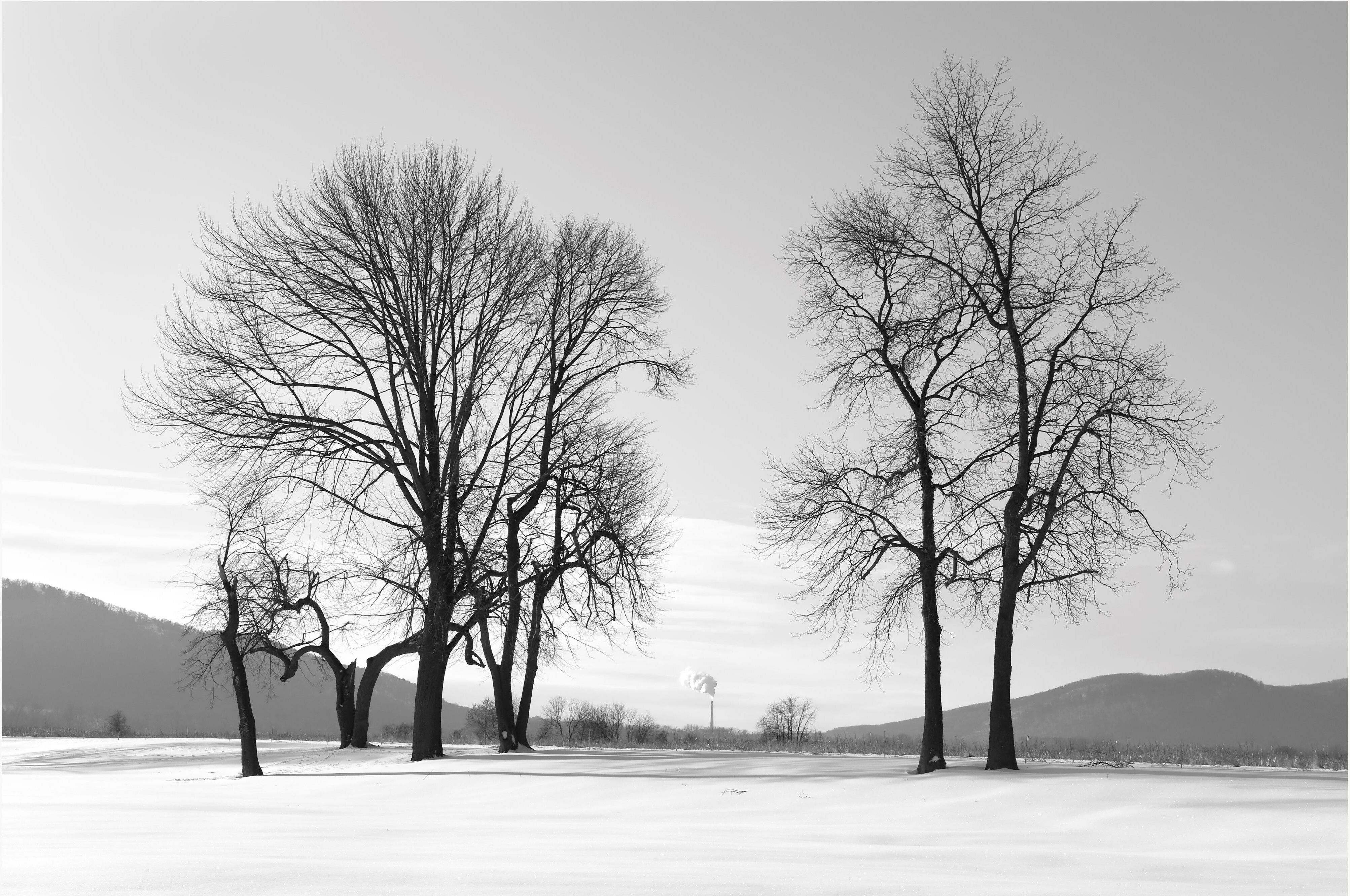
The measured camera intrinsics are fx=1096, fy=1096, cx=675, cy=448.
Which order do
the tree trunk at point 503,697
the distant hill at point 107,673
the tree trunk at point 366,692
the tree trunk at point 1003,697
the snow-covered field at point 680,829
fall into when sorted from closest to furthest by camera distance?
the snow-covered field at point 680,829 → the tree trunk at point 1003,697 → the tree trunk at point 503,697 → the tree trunk at point 366,692 → the distant hill at point 107,673

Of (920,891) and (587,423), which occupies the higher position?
(587,423)

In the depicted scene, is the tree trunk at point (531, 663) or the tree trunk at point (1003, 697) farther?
the tree trunk at point (531, 663)

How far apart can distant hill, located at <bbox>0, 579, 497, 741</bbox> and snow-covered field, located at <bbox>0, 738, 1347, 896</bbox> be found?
14284 cm

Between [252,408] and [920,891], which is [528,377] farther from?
[920,891]

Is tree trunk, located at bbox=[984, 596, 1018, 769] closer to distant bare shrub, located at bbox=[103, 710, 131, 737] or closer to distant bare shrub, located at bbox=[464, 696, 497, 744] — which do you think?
distant bare shrub, located at bbox=[464, 696, 497, 744]

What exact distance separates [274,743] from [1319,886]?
31817 mm

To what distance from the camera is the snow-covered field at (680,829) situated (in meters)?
6.45

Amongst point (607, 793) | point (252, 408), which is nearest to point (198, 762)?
point (252, 408)

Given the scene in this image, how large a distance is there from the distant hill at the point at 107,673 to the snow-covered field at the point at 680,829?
143 metres

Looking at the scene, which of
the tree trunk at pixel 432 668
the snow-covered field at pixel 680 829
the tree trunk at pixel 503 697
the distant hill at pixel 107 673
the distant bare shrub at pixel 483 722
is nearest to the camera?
the snow-covered field at pixel 680 829

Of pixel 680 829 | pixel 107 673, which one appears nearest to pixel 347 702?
pixel 680 829

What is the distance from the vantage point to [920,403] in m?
19.9

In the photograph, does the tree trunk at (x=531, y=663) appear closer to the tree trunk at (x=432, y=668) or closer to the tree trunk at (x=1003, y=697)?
the tree trunk at (x=432, y=668)

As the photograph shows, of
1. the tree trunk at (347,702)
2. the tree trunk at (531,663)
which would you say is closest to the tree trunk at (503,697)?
the tree trunk at (531,663)
